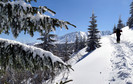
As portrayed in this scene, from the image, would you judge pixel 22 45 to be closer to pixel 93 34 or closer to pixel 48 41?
pixel 48 41

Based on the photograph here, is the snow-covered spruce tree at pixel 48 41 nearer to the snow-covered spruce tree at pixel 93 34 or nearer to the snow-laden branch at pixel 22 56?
the snow-covered spruce tree at pixel 93 34

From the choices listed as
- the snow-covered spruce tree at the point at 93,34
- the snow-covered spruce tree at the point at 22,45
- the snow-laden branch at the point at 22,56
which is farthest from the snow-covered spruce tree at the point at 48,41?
the snow-laden branch at the point at 22,56

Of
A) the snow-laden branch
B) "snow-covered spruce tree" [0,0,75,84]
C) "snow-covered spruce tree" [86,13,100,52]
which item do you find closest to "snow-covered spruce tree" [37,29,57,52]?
"snow-covered spruce tree" [86,13,100,52]

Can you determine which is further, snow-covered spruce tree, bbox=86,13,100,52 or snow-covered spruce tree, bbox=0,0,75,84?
snow-covered spruce tree, bbox=86,13,100,52

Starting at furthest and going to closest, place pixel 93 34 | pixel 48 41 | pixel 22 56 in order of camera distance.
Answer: pixel 93 34, pixel 48 41, pixel 22 56

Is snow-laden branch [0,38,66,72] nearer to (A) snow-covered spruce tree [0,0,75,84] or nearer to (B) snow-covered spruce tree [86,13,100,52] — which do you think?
(A) snow-covered spruce tree [0,0,75,84]

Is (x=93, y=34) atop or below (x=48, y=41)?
atop

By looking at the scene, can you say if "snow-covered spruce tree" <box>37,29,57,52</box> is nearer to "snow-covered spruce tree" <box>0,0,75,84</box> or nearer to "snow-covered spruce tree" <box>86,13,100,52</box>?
"snow-covered spruce tree" <box>86,13,100,52</box>

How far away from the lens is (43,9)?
75.6 inches

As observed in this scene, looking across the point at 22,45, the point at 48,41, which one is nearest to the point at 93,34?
the point at 48,41

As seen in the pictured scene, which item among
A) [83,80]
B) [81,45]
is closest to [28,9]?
[83,80]

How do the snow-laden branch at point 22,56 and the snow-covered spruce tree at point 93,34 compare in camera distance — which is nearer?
the snow-laden branch at point 22,56

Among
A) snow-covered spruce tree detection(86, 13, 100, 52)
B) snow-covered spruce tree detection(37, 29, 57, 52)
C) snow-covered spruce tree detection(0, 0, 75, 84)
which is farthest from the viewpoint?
snow-covered spruce tree detection(86, 13, 100, 52)

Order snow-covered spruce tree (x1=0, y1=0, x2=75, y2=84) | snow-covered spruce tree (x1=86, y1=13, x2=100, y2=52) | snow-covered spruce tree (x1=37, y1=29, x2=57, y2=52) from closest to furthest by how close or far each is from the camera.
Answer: snow-covered spruce tree (x1=0, y1=0, x2=75, y2=84) < snow-covered spruce tree (x1=37, y1=29, x2=57, y2=52) < snow-covered spruce tree (x1=86, y1=13, x2=100, y2=52)
